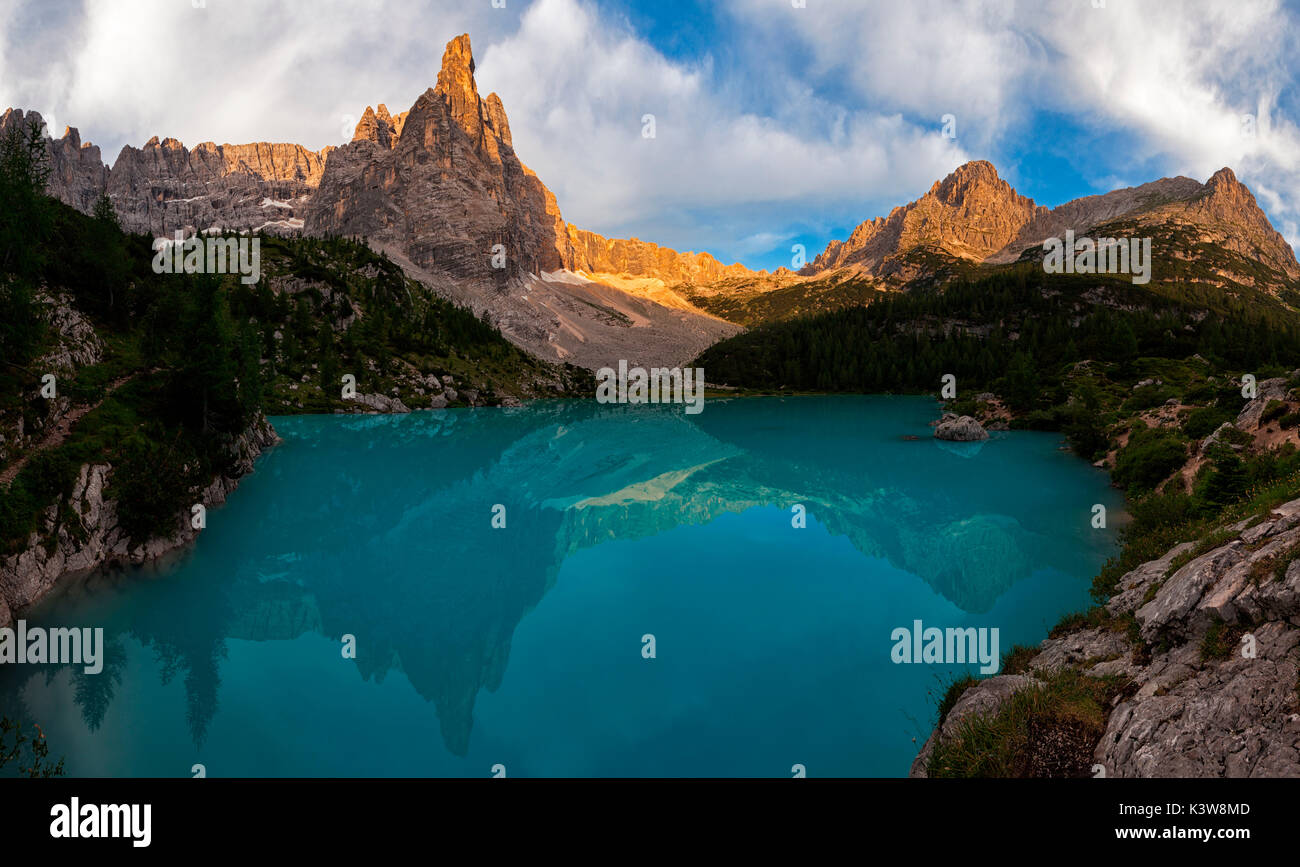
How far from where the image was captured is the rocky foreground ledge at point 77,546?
1883cm

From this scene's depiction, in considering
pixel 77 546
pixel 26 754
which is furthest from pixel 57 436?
pixel 26 754

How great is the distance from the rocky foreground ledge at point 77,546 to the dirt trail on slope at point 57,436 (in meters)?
1.69

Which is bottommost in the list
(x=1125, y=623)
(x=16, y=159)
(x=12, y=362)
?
(x=1125, y=623)

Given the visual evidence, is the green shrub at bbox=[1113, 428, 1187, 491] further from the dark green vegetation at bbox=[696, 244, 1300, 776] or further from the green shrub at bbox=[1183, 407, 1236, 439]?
the green shrub at bbox=[1183, 407, 1236, 439]

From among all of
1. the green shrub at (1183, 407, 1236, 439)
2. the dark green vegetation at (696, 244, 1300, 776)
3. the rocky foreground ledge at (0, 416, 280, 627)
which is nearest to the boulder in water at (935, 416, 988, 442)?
the dark green vegetation at (696, 244, 1300, 776)

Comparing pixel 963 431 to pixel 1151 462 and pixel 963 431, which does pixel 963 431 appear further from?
pixel 1151 462

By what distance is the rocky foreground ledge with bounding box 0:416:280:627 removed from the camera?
1883cm

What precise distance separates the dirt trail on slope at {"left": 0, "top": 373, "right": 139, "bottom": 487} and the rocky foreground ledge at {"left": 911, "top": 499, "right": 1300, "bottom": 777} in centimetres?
3173

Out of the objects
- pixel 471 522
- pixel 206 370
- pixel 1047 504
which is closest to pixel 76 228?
pixel 206 370

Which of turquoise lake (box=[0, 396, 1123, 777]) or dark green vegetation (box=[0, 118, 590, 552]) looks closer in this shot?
turquoise lake (box=[0, 396, 1123, 777])

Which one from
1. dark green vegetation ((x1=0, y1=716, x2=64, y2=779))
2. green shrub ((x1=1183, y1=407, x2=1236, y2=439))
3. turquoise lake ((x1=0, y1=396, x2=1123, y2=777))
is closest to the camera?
dark green vegetation ((x1=0, y1=716, x2=64, y2=779))
